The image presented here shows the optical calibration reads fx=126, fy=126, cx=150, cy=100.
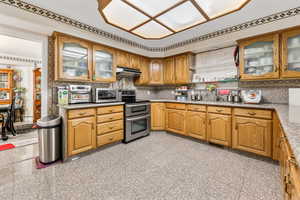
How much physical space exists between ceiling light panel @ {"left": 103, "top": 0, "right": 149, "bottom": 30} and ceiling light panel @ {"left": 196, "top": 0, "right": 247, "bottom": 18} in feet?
3.22

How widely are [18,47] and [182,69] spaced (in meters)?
4.96

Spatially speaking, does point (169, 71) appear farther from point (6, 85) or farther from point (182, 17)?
point (6, 85)

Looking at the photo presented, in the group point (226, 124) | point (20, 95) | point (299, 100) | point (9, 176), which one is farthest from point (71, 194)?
point (20, 95)

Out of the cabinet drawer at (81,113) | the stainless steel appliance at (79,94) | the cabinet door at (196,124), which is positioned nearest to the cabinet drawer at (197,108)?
the cabinet door at (196,124)

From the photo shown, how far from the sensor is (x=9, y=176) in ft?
5.52

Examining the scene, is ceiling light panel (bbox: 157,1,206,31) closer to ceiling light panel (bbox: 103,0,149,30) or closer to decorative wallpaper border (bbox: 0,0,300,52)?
ceiling light panel (bbox: 103,0,149,30)

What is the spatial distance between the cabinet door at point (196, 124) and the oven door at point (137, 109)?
3.47ft

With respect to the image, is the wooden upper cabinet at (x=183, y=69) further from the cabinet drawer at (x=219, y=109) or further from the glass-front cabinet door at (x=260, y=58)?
the glass-front cabinet door at (x=260, y=58)

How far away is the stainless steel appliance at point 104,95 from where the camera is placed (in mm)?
2670

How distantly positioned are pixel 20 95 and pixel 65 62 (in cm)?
427

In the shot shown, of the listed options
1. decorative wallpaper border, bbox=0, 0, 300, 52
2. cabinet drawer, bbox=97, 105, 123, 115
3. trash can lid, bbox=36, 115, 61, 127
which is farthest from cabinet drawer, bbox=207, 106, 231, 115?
trash can lid, bbox=36, 115, 61, 127

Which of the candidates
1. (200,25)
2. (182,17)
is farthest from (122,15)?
(200,25)

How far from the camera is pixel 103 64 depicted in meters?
2.95

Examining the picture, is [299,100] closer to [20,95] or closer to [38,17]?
[38,17]
